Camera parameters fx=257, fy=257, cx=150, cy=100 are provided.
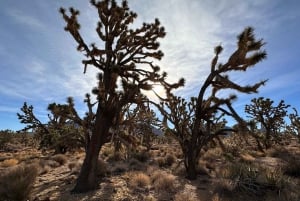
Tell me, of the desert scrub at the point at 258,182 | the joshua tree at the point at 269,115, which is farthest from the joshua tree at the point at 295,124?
the desert scrub at the point at 258,182

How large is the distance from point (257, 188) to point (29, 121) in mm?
20997

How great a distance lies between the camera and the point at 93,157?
8.66m

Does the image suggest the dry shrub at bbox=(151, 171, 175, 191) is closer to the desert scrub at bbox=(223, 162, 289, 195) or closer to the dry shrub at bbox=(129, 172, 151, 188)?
the dry shrub at bbox=(129, 172, 151, 188)

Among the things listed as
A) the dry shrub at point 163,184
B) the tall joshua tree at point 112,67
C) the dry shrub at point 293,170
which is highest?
the tall joshua tree at point 112,67

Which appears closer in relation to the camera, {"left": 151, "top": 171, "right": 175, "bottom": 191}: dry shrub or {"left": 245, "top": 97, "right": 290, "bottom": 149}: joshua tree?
{"left": 151, "top": 171, "right": 175, "bottom": 191}: dry shrub

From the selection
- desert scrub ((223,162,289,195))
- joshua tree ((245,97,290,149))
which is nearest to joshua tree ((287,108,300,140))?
joshua tree ((245,97,290,149))

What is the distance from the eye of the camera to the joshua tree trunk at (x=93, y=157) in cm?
837

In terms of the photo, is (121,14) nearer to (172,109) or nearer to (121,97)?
(121,97)

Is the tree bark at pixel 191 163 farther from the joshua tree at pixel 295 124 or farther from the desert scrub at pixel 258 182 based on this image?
the joshua tree at pixel 295 124

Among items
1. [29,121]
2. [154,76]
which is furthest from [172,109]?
[29,121]

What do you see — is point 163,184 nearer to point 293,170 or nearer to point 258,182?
point 258,182

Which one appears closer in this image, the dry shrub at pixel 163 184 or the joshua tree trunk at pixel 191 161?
the dry shrub at pixel 163 184

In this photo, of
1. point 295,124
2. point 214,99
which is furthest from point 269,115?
point 214,99

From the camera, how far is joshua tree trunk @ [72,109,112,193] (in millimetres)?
8367
